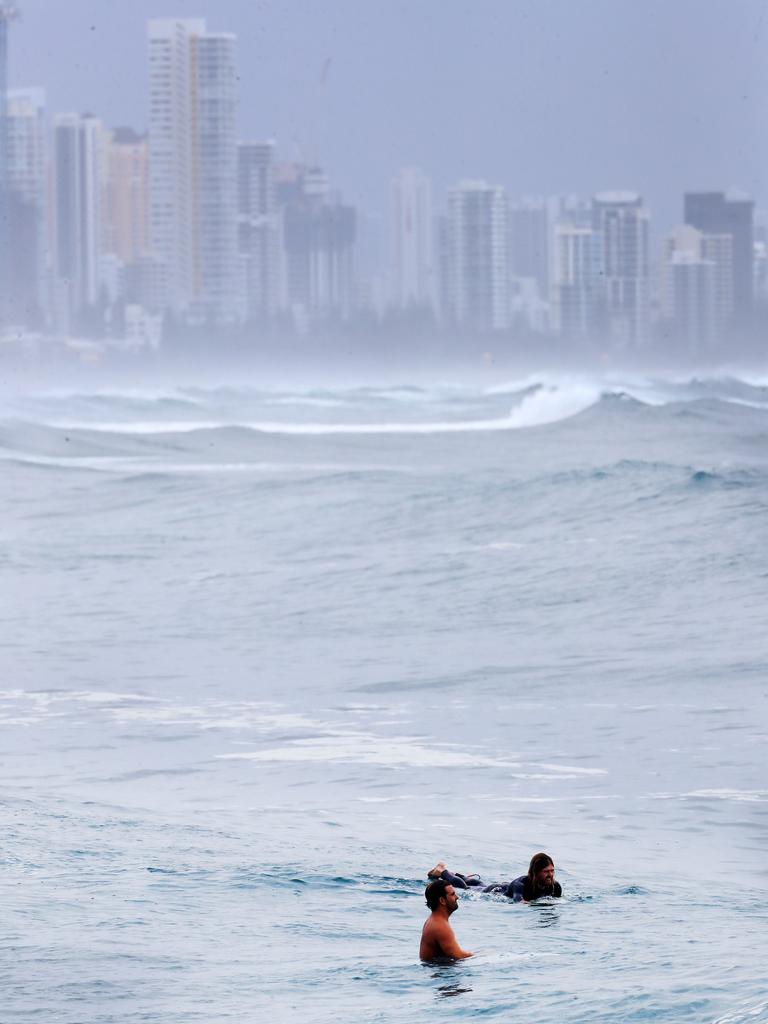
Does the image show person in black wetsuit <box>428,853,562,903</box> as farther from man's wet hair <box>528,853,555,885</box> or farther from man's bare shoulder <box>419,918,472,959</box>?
man's bare shoulder <box>419,918,472,959</box>

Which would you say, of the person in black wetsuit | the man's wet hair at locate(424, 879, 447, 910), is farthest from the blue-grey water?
the man's wet hair at locate(424, 879, 447, 910)

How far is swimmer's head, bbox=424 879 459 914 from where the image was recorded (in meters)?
10.3

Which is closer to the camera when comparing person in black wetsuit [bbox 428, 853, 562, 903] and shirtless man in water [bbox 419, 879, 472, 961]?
shirtless man in water [bbox 419, 879, 472, 961]

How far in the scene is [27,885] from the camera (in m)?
11.8

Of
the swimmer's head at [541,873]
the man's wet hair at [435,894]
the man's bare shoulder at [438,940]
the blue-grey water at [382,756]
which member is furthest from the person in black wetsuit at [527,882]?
the man's bare shoulder at [438,940]

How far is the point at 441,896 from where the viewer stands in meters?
10.3

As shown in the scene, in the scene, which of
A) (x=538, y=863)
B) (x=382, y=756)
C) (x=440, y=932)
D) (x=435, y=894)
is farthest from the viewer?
(x=382, y=756)

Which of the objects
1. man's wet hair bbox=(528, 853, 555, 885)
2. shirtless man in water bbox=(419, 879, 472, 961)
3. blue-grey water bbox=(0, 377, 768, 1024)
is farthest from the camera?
man's wet hair bbox=(528, 853, 555, 885)

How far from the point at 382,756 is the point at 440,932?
18.7 ft

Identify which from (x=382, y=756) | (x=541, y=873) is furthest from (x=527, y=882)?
(x=382, y=756)

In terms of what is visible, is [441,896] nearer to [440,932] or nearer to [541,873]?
[440,932]

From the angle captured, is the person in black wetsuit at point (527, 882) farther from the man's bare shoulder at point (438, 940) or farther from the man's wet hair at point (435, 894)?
the man's bare shoulder at point (438, 940)

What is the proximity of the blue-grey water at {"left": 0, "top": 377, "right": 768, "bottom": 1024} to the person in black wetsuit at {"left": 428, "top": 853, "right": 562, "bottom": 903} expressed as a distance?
130 mm

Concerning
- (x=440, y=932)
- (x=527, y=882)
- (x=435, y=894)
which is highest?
(x=435, y=894)
